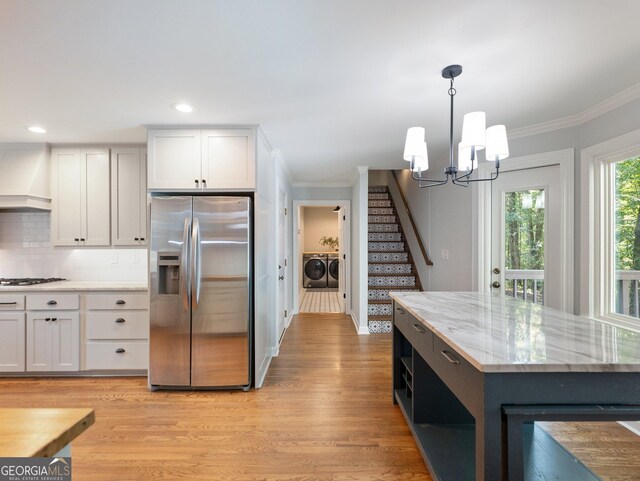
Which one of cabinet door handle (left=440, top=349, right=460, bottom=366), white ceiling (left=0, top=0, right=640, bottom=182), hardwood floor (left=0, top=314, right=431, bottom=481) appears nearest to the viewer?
cabinet door handle (left=440, top=349, right=460, bottom=366)

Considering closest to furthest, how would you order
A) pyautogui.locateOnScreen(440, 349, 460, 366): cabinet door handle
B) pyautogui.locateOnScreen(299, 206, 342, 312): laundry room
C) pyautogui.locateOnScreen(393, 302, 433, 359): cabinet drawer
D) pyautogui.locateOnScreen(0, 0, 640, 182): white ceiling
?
pyautogui.locateOnScreen(440, 349, 460, 366): cabinet door handle < pyautogui.locateOnScreen(0, 0, 640, 182): white ceiling < pyautogui.locateOnScreen(393, 302, 433, 359): cabinet drawer < pyautogui.locateOnScreen(299, 206, 342, 312): laundry room

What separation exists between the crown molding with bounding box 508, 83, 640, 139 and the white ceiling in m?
0.07

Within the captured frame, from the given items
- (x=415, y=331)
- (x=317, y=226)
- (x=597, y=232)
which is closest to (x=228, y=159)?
(x=415, y=331)

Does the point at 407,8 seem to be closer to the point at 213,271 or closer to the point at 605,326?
the point at 605,326

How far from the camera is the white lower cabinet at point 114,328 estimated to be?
2.85m

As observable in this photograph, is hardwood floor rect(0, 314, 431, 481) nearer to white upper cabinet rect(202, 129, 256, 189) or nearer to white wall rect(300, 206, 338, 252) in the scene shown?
white upper cabinet rect(202, 129, 256, 189)

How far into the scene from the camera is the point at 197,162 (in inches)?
106

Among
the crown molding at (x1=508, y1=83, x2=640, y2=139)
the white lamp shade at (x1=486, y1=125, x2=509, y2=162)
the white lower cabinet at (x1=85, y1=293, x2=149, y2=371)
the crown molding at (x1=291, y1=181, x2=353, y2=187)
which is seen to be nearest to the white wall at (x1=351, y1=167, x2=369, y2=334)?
the crown molding at (x1=291, y1=181, x2=353, y2=187)

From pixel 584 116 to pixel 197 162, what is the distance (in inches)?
126

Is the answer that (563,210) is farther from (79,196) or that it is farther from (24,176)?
(24,176)

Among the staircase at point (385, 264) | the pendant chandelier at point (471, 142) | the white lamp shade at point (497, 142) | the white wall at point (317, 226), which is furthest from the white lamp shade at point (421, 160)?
the white wall at point (317, 226)

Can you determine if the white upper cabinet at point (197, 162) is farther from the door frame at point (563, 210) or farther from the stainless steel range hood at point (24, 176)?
the door frame at point (563, 210)

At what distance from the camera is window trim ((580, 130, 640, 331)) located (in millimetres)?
2406

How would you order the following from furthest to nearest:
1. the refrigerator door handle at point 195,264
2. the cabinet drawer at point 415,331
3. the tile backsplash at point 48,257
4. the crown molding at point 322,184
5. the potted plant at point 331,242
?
the potted plant at point 331,242
the crown molding at point 322,184
the tile backsplash at point 48,257
the refrigerator door handle at point 195,264
the cabinet drawer at point 415,331
